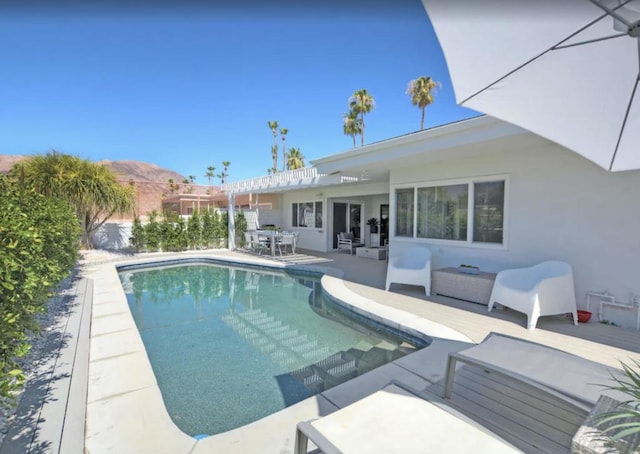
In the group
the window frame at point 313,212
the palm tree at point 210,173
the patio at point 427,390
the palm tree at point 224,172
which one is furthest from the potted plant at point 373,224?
the palm tree at point 210,173

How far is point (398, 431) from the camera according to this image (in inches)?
70.8

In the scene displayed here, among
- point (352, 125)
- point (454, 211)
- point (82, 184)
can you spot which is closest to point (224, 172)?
point (352, 125)

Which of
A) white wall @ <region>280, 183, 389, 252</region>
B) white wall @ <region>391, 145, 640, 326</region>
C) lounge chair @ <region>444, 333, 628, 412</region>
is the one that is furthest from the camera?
white wall @ <region>280, 183, 389, 252</region>

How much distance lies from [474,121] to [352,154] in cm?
290

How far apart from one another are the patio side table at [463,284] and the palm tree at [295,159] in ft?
96.3

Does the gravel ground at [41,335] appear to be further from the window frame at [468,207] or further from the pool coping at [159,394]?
the window frame at [468,207]

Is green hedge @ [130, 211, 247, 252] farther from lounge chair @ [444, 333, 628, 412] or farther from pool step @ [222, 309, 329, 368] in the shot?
lounge chair @ [444, 333, 628, 412]

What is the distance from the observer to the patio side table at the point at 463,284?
559 cm

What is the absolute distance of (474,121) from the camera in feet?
15.6

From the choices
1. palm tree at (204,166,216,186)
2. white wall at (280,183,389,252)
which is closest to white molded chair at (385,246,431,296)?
white wall at (280,183,389,252)

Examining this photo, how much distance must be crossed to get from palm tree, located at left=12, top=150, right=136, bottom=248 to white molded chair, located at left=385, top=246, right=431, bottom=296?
35.8 feet

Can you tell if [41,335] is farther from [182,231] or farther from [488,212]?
[182,231]

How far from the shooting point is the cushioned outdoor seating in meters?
13.3

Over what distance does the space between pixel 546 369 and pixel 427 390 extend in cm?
98
